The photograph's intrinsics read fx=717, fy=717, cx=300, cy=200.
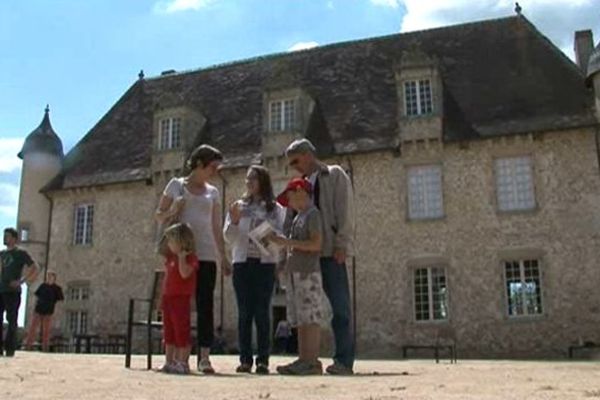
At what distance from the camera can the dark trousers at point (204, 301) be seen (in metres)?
6.97

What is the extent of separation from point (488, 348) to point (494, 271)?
214 cm

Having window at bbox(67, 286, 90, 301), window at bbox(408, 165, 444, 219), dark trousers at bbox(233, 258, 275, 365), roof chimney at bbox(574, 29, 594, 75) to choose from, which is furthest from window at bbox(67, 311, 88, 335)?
dark trousers at bbox(233, 258, 275, 365)

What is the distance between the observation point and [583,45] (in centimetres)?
2362

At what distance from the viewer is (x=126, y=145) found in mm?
27750

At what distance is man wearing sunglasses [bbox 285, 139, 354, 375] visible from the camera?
6809 millimetres

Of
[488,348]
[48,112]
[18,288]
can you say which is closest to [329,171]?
[18,288]

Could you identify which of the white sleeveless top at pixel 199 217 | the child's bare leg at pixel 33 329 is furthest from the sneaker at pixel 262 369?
the child's bare leg at pixel 33 329

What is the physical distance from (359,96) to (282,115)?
287cm

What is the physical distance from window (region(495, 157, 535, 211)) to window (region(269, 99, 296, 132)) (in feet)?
22.6

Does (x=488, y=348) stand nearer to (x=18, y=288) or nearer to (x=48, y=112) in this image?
(x=18, y=288)

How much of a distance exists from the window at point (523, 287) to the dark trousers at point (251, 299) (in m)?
14.3

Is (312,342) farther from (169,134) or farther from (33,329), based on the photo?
(169,134)

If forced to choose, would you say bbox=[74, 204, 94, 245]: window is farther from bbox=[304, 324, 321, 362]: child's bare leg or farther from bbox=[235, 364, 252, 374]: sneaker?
bbox=[304, 324, 321, 362]: child's bare leg

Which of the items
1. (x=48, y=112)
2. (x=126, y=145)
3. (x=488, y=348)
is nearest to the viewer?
(x=488, y=348)
